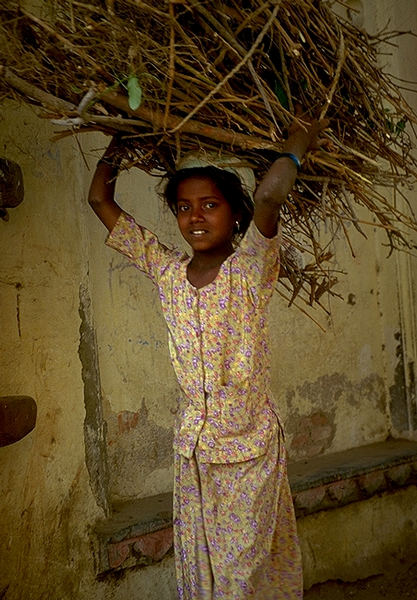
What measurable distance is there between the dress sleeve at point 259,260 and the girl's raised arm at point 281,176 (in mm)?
43

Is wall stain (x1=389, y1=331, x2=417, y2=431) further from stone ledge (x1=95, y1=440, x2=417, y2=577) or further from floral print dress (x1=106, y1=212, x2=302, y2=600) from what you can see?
floral print dress (x1=106, y1=212, x2=302, y2=600)

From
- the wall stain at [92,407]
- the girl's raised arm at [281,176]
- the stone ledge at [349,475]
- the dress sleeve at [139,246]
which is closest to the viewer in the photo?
the girl's raised arm at [281,176]

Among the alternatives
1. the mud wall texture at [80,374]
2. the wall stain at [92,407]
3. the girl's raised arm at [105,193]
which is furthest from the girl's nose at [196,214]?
the wall stain at [92,407]

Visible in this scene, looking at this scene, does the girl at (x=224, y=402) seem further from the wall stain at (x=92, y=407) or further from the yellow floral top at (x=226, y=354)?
the wall stain at (x=92, y=407)

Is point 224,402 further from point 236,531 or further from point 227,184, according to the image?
point 227,184

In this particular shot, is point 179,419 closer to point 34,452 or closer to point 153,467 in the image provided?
point 34,452

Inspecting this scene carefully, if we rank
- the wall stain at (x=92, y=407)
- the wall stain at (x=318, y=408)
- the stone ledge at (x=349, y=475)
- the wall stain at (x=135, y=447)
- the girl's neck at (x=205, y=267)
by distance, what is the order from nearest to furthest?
the girl's neck at (x=205, y=267) → the wall stain at (x=92, y=407) → the wall stain at (x=135, y=447) → the stone ledge at (x=349, y=475) → the wall stain at (x=318, y=408)

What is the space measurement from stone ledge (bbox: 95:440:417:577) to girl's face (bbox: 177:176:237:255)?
4.17 feet

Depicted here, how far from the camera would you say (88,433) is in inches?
104

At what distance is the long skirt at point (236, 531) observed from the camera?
6.29 feet

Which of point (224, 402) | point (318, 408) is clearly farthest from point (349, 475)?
Result: point (224, 402)

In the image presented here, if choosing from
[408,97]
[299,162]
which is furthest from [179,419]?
[408,97]

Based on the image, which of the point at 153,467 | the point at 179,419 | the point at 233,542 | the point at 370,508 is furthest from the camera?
the point at 370,508

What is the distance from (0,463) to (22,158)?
108cm
